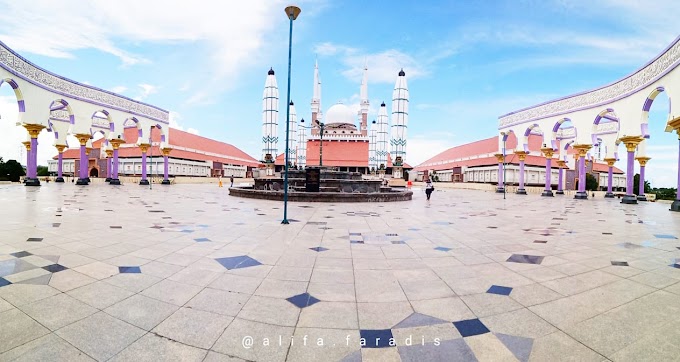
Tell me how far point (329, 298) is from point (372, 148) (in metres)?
56.0

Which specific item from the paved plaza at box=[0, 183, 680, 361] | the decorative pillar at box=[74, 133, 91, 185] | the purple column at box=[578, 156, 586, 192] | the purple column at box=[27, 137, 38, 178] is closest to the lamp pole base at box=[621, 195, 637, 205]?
the purple column at box=[578, 156, 586, 192]

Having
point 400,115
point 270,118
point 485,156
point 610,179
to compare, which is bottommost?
point 610,179

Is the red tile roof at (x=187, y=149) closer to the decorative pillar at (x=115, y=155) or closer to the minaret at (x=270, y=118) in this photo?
the minaret at (x=270, y=118)

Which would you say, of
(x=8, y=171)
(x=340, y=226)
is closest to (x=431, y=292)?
(x=340, y=226)

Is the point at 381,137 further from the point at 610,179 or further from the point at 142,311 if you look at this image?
the point at 142,311

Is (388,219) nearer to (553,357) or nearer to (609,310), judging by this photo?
(609,310)

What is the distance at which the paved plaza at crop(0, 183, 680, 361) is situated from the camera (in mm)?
2254

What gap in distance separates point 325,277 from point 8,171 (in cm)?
4382

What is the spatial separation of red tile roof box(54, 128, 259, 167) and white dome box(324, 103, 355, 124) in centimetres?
1983

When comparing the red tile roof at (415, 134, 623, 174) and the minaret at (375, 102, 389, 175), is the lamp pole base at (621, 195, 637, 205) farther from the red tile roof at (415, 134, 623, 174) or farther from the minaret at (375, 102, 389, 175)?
the minaret at (375, 102, 389, 175)

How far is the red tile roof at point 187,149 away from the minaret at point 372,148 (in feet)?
82.8

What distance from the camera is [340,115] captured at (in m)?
56.5

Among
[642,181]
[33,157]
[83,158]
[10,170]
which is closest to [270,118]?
[83,158]

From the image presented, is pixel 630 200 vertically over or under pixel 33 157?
under
